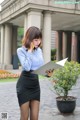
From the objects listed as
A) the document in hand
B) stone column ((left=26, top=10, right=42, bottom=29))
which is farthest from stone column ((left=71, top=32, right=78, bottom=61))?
the document in hand

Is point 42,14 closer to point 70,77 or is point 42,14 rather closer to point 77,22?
point 77,22

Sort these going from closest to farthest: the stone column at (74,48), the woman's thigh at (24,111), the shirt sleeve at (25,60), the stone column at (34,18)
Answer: the shirt sleeve at (25,60) → the woman's thigh at (24,111) → the stone column at (34,18) → the stone column at (74,48)

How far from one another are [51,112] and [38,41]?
451 cm

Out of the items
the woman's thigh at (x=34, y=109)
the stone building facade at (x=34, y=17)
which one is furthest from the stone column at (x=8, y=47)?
the woman's thigh at (x=34, y=109)

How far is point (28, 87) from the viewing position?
3922 millimetres

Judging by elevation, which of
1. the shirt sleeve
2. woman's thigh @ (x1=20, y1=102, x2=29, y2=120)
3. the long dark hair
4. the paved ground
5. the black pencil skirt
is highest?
the long dark hair

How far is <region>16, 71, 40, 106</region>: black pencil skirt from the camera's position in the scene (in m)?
3.92

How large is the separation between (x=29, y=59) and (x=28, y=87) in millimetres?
330

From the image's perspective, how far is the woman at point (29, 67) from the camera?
12.8ft

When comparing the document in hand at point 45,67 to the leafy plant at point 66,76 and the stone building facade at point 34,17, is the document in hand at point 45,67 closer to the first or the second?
the leafy plant at point 66,76

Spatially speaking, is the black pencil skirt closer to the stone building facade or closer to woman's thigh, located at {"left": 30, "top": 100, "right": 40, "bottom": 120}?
woman's thigh, located at {"left": 30, "top": 100, "right": 40, "bottom": 120}

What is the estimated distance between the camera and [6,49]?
33406 mm

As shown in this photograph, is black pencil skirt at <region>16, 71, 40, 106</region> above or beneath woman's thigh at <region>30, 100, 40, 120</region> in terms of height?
above

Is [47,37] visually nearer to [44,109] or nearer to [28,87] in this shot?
[44,109]
